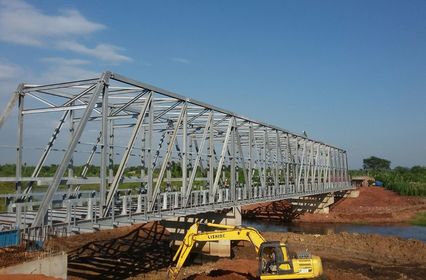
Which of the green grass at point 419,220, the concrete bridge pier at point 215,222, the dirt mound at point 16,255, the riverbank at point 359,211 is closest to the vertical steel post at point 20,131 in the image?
the dirt mound at point 16,255

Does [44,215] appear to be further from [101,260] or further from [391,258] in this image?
[391,258]

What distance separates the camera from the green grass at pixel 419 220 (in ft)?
174

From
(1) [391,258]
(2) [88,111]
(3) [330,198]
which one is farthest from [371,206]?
(2) [88,111]

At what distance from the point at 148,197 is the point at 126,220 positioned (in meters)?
2.45

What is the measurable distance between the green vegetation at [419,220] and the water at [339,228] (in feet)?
6.03

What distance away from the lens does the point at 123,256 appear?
105 ft

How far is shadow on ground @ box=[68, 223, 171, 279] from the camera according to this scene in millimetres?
27031

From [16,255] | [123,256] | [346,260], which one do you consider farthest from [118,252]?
[16,255]

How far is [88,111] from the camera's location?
16.8m

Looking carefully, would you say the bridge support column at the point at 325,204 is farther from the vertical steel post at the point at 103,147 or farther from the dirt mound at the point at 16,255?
the dirt mound at the point at 16,255

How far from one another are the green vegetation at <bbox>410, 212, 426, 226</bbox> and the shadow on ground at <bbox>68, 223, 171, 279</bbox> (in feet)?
106

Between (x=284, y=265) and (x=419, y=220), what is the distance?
43.9 meters

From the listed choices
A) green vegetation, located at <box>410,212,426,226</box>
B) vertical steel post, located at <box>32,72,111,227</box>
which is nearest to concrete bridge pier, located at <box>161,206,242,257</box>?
vertical steel post, located at <box>32,72,111,227</box>

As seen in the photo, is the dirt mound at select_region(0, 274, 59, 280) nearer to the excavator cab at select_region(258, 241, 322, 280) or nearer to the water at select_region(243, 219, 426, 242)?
the excavator cab at select_region(258, 241, 322, 280)
